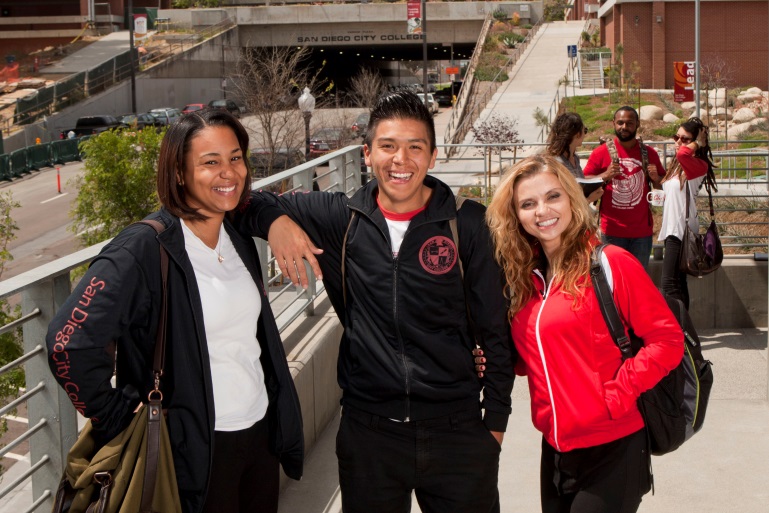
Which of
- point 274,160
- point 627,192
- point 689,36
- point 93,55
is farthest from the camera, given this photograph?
point 93,55

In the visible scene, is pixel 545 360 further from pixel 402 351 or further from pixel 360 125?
pixel 360 125

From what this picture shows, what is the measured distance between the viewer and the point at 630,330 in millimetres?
3377

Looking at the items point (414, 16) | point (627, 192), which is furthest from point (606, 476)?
point (414, 16)

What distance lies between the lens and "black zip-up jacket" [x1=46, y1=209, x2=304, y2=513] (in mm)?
2689

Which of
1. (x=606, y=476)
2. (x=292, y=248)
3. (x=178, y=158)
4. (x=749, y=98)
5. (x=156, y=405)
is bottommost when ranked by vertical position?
(x=606, y=476)

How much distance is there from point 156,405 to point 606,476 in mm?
1555

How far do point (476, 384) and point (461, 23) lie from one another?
6246 cm

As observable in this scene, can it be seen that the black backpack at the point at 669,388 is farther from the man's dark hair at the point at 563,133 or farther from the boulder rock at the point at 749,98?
the boulder rock at the point at 749,98

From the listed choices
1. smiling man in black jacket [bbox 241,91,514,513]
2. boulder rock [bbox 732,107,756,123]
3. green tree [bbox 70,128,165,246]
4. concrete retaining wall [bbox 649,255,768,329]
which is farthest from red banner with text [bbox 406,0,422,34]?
smiling man in black jacket [bbox 241,91,514,513]

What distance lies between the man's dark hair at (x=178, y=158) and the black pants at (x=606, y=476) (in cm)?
155

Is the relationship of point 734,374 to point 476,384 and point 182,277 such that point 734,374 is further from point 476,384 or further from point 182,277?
point 182,277

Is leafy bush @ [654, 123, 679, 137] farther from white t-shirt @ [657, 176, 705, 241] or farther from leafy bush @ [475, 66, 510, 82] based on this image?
white t-shirt @ [657, 176, 705, 241]

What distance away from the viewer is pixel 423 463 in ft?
10.9

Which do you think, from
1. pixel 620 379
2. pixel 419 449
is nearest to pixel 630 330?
pixel 620 379
